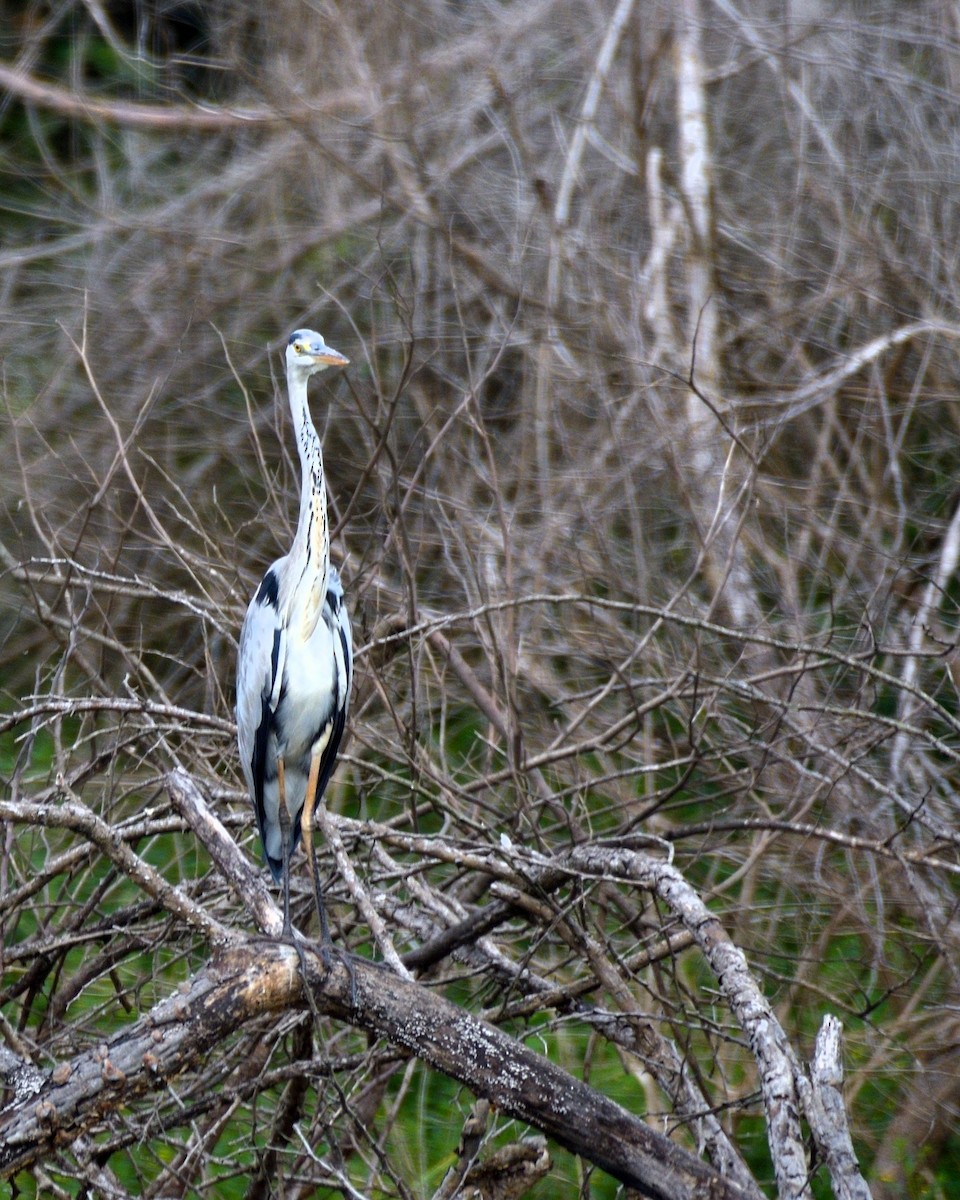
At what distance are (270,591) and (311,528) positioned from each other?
8.6 inches

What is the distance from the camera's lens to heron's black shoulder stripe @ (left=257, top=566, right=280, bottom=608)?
12.9ft

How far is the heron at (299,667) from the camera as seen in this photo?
3.88 metres

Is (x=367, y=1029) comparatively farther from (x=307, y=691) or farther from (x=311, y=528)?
(x=311, y=528)

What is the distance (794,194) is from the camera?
617 centimetres

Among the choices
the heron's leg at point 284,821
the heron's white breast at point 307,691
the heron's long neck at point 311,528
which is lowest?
the heron's leg at point 284,821

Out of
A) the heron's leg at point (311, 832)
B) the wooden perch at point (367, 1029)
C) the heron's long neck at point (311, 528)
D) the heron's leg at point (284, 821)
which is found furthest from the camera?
the heron's leg at point (284, 821)

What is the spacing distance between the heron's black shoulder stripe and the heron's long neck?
0.09 metres

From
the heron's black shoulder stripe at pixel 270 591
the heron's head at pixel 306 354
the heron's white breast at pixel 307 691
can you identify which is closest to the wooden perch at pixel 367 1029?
the heron's white breast at pixel 307 691

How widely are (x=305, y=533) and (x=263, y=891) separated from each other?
1.09 meters

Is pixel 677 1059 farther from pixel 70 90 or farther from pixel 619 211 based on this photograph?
pixel 70 90

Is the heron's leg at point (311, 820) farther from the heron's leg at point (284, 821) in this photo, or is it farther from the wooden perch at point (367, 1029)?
the wooden perch at point (367, 1029)

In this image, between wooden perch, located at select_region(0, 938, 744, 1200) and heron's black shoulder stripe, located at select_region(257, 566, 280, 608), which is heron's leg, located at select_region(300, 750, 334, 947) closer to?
heron's black shoulder stripe, located at select_region(257, 566, 280, 608)

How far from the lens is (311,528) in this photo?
152 inches

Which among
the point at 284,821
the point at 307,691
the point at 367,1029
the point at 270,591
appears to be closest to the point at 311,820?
the point at 284,821
